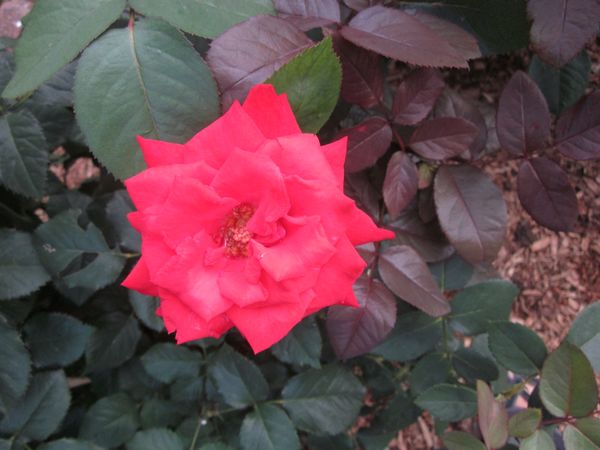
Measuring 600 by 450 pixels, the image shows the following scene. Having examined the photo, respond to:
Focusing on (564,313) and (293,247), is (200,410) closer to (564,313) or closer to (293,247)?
(293,247)

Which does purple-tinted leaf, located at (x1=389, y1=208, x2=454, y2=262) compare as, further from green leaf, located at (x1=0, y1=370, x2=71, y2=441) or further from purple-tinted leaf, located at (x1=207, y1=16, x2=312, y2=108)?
green leaf, located at (x1=0, y1=370, x2=71, y2=441)

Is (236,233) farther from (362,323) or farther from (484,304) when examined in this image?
(484,304)

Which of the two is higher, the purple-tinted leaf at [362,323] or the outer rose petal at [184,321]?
the outer rose petal at [184,321]

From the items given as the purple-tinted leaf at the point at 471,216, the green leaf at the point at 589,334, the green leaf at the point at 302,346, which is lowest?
the green leaf at the point at 302,346

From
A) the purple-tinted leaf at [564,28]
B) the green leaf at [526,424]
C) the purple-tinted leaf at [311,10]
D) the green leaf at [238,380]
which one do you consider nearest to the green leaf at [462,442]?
Answer: the green leaf at [526,424]

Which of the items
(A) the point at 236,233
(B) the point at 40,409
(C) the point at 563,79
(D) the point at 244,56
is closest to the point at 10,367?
(B) the point at 40,409

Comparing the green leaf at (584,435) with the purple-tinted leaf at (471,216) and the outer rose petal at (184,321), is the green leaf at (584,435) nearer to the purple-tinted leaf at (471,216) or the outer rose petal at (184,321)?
the purple-tinted leaf at (471,216)
